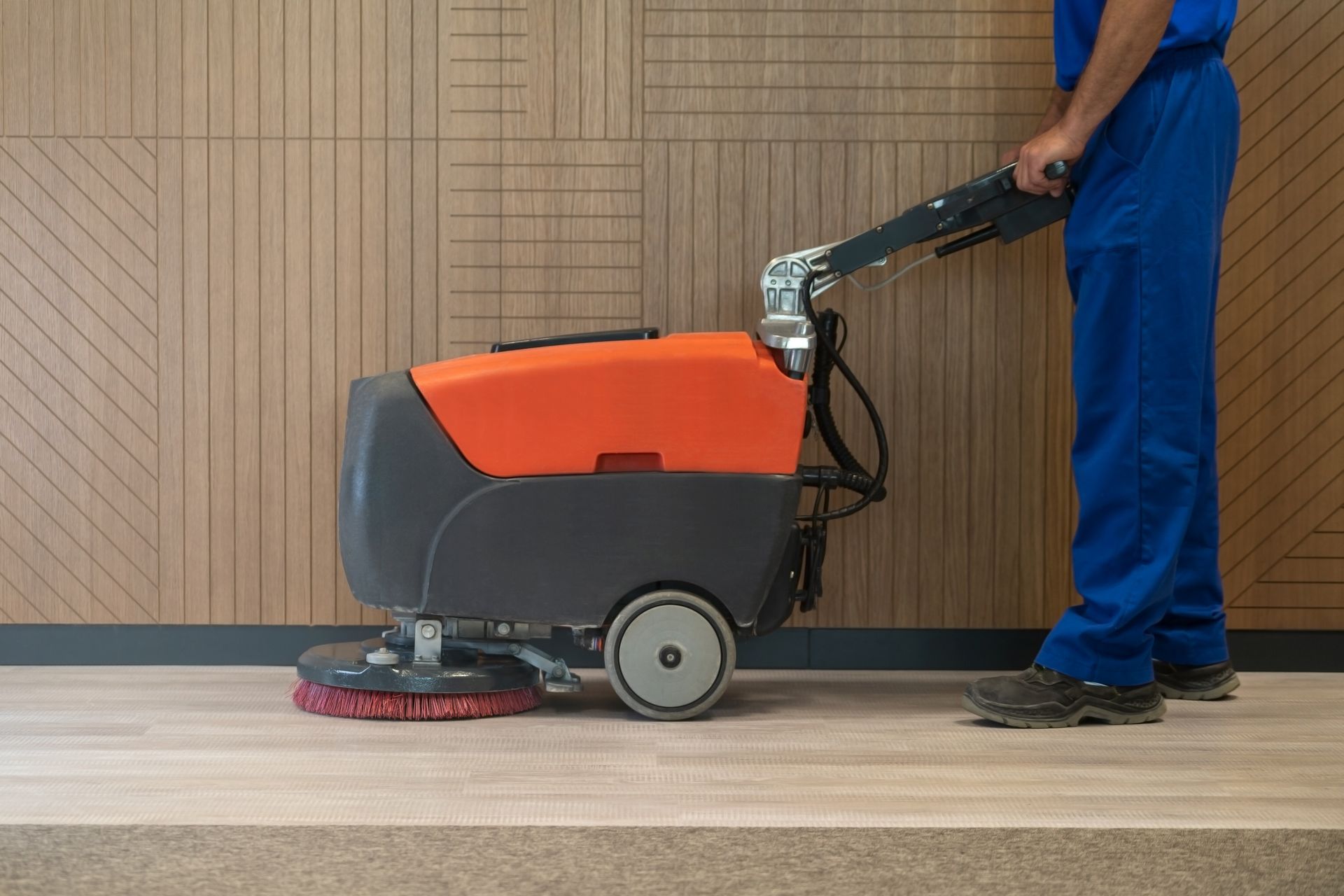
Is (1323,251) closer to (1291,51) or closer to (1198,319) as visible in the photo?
(1291,51)

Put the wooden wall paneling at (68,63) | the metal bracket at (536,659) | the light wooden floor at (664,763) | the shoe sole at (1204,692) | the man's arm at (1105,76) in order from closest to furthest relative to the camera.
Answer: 1. the light wooden floor at (664,763)
2. the man's arm at (1105,76)
3. the metal bracket at (536,659)
4. the shoe sole at (1204,692)
5. the wooden wall paneling at (68,63)

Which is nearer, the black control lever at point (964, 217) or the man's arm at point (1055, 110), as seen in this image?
the black control lever at point (964, 217)

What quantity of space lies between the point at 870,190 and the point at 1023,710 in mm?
804

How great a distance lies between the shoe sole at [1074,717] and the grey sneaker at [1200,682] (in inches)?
5.7

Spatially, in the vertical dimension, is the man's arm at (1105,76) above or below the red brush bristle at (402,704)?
above

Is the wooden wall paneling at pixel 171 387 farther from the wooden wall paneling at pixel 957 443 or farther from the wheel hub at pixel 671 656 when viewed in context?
the wooden wall paneling at pixel 957 443

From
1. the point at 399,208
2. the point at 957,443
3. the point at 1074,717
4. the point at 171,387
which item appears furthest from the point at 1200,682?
the point at 171,387

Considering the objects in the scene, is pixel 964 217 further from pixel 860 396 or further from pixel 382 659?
pixel 382 659

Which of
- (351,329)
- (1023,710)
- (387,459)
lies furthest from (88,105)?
(1023,710)

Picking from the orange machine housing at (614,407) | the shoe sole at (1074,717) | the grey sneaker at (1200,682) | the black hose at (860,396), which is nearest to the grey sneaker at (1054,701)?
the shoe sole at (1074,717)

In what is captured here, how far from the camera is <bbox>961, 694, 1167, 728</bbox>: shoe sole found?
1.50 m

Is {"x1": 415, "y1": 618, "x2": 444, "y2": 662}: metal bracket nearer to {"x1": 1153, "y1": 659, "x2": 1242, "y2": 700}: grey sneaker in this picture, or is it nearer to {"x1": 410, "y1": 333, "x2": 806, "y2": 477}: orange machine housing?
{"x1": 410, "y1": 333, "x2": 806, "y2": 477}: orange machine housing

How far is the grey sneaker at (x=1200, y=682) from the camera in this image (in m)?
1.66

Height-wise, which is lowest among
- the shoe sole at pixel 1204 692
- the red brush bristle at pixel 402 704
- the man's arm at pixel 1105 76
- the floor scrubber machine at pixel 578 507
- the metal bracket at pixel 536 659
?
the shoe sole at pixel 1204 692
